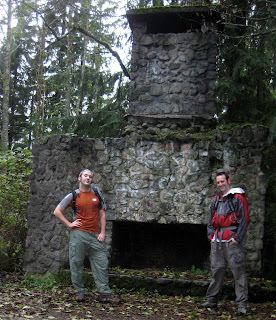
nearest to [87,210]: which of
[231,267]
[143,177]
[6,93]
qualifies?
[143,177]

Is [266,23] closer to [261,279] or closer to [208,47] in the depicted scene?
[208,47]

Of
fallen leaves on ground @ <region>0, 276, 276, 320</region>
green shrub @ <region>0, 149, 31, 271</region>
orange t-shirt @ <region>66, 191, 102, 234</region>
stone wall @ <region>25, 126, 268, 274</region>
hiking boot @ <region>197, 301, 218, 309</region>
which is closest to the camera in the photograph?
fallen leaves on ground @ <region>0, 276, 276, 320</region>

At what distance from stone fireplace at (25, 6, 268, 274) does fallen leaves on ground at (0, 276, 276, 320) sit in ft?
3.21

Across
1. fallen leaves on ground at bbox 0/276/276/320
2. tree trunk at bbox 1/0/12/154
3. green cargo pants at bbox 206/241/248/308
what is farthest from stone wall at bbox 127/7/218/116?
tree trunk at bbox 1/0/12/154

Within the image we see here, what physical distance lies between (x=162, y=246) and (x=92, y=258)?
2.98m

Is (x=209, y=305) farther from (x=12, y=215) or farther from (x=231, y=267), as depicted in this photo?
(x=12, y=215)

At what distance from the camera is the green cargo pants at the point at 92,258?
18.0 feet

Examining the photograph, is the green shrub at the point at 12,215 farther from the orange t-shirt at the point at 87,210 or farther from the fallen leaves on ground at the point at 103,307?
the orange t-shirt at the point at 87,210

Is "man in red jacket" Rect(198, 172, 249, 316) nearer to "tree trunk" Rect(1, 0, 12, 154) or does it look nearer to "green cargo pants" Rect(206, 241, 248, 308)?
"green cargo pants" Rect(206, 241, 248, 308)

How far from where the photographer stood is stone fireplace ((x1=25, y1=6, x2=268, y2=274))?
6738mm

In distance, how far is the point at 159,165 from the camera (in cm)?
699

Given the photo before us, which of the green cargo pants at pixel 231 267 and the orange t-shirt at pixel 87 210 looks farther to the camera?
the orange t-shirt at pixel 87 210

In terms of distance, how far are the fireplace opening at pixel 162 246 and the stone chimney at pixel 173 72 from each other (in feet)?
7.09

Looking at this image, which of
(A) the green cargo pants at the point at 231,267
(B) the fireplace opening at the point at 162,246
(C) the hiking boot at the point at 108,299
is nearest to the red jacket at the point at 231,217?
(A) the green cargo pants at the point at 231,267
